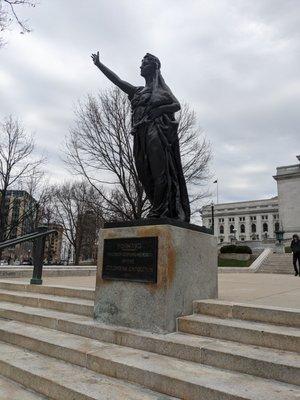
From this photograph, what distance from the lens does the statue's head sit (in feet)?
20.2

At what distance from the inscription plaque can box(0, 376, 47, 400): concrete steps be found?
1.84 meters

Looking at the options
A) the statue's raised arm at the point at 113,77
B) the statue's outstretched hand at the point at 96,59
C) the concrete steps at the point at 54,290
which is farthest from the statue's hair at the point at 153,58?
the concrete steps at the point at 54,290

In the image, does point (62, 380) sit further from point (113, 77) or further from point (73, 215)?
point (73, 215)

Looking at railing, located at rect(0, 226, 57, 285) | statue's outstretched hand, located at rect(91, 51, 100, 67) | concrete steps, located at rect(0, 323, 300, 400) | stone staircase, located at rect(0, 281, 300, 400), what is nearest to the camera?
concrete steps, located at rect(0, 323, 300, 400)

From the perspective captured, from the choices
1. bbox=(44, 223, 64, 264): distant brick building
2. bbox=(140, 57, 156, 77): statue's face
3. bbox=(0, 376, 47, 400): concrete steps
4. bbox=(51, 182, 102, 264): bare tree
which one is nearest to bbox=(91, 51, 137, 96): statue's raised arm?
bbox=(140, 57, 156, 77): statue's face

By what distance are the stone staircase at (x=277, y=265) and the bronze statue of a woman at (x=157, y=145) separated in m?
19.5

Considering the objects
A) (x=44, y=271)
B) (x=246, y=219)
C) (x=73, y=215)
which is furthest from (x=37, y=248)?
(x=246, y=219)

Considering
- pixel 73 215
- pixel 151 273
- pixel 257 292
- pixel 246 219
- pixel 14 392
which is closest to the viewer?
pixel 14 392

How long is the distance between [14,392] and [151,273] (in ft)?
6.78

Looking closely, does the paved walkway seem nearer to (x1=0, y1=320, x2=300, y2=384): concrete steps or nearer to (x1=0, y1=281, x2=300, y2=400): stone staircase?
(x1=0, y1=281, x2=300, y2=400): stone staircase

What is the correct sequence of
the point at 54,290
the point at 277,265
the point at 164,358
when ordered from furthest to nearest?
1. the point at 277,265
2. the point at 54,290
3. the point at 164,358

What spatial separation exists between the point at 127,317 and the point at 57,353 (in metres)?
1.01

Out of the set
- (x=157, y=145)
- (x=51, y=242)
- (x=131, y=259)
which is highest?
(x=51, y=242)

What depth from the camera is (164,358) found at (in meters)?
3.96
